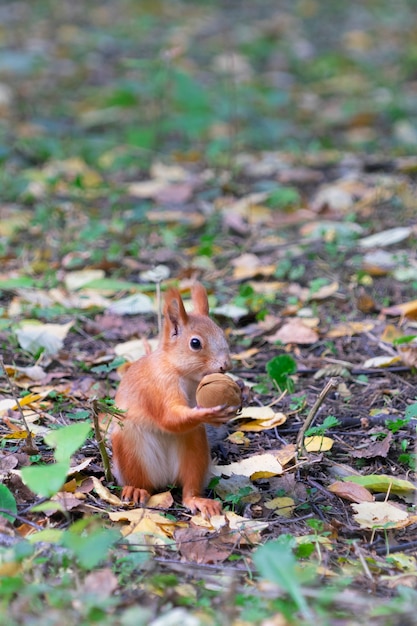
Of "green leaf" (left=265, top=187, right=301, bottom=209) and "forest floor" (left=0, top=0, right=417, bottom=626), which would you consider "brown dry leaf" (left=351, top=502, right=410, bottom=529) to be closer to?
"forest floor" (left=0, top=0, right=417, bottom=626)

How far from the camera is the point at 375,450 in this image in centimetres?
287

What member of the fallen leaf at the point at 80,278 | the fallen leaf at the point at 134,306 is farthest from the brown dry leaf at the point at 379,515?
the fallen leaf at the point at 80,278

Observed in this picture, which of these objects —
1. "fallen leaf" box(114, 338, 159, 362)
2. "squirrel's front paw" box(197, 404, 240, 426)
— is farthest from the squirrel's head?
"fallen leaf" box(114, 338, 159, 362)

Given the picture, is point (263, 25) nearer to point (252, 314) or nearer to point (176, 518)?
point (252, 314)

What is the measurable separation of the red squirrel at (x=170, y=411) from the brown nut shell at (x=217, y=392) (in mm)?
53

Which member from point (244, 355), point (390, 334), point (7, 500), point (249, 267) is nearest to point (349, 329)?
point (390, 334)

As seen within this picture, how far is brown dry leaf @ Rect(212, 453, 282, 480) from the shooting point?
2740 mm

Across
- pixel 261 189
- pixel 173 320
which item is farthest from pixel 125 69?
pixel 173 320

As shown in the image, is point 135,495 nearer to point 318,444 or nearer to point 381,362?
point 318,444

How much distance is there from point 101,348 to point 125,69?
5246mm

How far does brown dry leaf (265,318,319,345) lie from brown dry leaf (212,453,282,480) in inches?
34.8

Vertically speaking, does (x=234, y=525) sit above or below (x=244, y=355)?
above

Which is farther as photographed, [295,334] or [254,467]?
[295,334]

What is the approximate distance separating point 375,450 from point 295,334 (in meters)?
0.91
